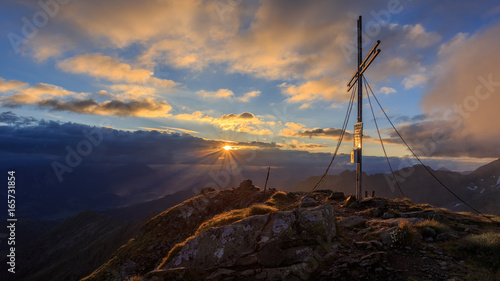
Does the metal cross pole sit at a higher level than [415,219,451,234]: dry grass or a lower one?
higher

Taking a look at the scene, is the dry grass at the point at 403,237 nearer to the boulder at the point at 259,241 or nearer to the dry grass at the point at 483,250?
the dry grass at the point at 483,250

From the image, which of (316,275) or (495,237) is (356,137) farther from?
(316,275)

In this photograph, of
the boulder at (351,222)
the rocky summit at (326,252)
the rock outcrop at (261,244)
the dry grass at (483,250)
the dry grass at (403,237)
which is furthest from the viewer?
the boulder at (351,222)

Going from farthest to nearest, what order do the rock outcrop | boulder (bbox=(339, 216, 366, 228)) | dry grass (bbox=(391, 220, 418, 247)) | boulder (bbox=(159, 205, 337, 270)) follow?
1. boulder (bbox=(339, 216, 366, 228))
2. dry grass (bbox=(391, 220, 418, 247))
3. boulder (bbox=(159, 205, 337, 270))
4. the rock outcrop

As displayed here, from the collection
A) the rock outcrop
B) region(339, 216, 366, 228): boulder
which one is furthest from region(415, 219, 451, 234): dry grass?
the rock outcrop

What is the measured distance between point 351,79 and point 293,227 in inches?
699

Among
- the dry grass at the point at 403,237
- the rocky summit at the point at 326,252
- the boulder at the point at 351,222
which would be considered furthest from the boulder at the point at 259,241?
the boulder at the point at 351,222

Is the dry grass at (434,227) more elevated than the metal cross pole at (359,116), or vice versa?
the metal cross pole at (359,116)

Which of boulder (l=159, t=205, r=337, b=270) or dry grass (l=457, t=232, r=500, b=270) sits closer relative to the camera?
dry grass (l=457, t=232, r=500, b=270)

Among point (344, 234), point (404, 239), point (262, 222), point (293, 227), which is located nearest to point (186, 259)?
point (262, 222)

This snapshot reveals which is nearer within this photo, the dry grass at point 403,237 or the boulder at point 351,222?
the dry grass at point 403,237

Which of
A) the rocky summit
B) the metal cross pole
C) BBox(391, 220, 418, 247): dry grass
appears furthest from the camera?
the metal cross pole

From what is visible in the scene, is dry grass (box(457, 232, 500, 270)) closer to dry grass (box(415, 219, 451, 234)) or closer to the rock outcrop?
dry grass (box(415, 219, 451, 234))

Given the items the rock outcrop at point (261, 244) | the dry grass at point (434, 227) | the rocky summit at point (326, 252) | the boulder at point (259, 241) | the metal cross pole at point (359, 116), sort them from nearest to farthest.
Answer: the rocky summit at point (326, 252)
the rock outcrop at point (261, 244)
the boulder at point (259, 241)
the dry grass at point (434, 227)
the metal cross pole at point (359, 116)
